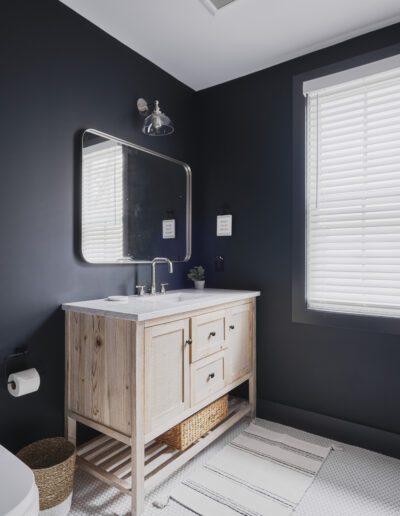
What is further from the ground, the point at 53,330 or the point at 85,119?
the point at 85,119

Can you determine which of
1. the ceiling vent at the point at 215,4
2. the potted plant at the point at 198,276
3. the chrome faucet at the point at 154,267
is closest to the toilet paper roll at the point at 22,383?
the chrome faucet at the point at 154,267

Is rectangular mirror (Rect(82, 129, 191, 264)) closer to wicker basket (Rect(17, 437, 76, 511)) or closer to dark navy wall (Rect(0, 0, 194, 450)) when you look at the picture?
dark navy wall (Rect(0, 0, 194, 450))

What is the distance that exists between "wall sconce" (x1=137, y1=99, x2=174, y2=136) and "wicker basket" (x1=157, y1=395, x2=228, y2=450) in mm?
1708

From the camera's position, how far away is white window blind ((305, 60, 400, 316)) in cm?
189

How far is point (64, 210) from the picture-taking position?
174 cm

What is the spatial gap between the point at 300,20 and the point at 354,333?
1.83 metres

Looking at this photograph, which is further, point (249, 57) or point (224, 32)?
point (249, 57)

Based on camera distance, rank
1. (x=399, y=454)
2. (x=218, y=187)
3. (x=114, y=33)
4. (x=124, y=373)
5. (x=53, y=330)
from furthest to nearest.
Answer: (x=218, y=187) → (x=114, y=33) → (x=399, y=454) → (x=53, y=330) → (x=124, y=373)

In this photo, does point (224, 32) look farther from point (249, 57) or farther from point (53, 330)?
point (53, 330)

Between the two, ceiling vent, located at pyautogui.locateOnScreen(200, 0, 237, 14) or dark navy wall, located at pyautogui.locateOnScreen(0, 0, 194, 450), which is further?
ceiling vent, located at pyautogui.locateOnScreen(200, 0, 237, 14)

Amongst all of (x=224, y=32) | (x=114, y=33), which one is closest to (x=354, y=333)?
(x=224, y=32)

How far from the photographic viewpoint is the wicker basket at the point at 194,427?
68.7 inches

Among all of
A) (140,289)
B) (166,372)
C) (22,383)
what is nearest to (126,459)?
(166,372)

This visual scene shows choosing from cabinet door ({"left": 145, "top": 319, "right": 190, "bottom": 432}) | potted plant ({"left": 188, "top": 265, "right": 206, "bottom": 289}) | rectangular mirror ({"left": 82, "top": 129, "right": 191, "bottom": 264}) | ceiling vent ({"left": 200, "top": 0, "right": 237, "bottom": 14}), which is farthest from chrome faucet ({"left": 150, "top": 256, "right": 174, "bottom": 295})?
ceiling vent ({"left": 200, "top": 0, "right": 237, "bottom": 14})
